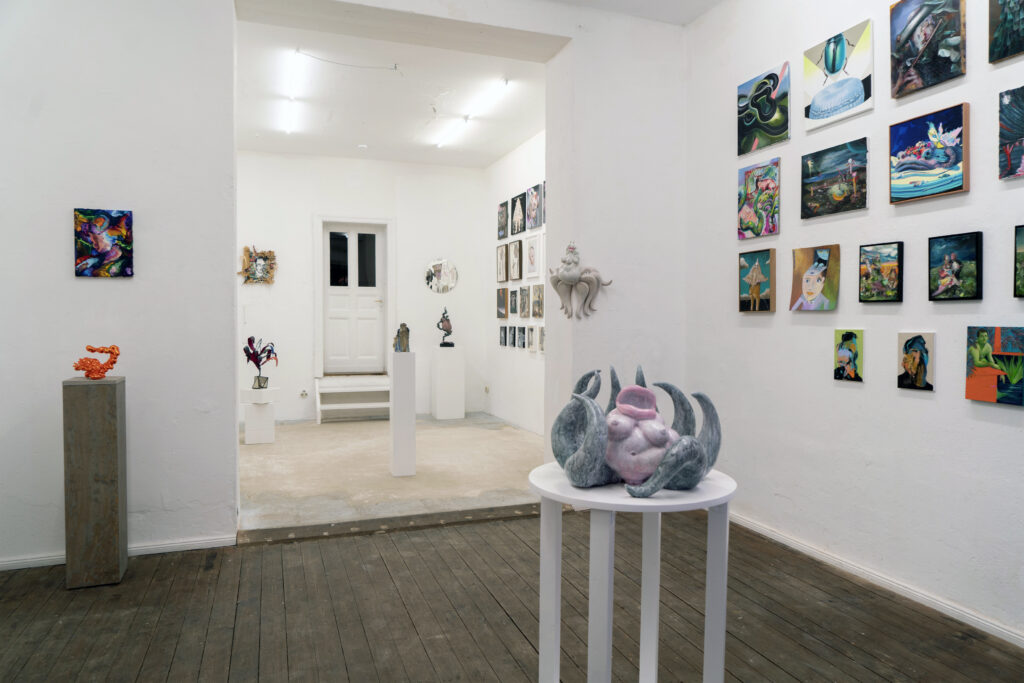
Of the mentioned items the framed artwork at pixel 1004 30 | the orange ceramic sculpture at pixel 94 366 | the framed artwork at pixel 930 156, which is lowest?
the orange ceramic sculpture at pixel 94 366

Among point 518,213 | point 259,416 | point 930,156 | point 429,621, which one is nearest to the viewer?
point 429,621

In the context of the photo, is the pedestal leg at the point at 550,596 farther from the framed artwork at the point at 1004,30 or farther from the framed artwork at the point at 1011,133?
the framed artwork at the point at 1004,30

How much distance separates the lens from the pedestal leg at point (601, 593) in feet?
5.80

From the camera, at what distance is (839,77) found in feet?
10.7

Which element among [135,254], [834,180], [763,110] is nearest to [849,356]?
[834,180]

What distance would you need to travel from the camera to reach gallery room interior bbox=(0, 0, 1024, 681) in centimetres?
241

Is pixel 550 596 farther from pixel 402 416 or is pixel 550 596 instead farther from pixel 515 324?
pixel 515 324

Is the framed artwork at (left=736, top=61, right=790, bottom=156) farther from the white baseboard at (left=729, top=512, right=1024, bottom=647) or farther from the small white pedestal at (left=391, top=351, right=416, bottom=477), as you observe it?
the small white pedestal at (left=391, top=351, right=416, bottom=477)

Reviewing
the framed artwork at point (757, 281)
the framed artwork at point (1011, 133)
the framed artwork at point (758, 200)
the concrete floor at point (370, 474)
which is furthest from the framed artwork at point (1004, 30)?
the concrete floor at point (370, 474)

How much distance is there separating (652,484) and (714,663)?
24.6 inches

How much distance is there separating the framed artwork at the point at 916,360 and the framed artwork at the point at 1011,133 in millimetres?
697

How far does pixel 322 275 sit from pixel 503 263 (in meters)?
2.20

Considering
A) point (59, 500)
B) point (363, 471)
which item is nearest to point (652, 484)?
point (59, 500)

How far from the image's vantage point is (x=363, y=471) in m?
5.25
